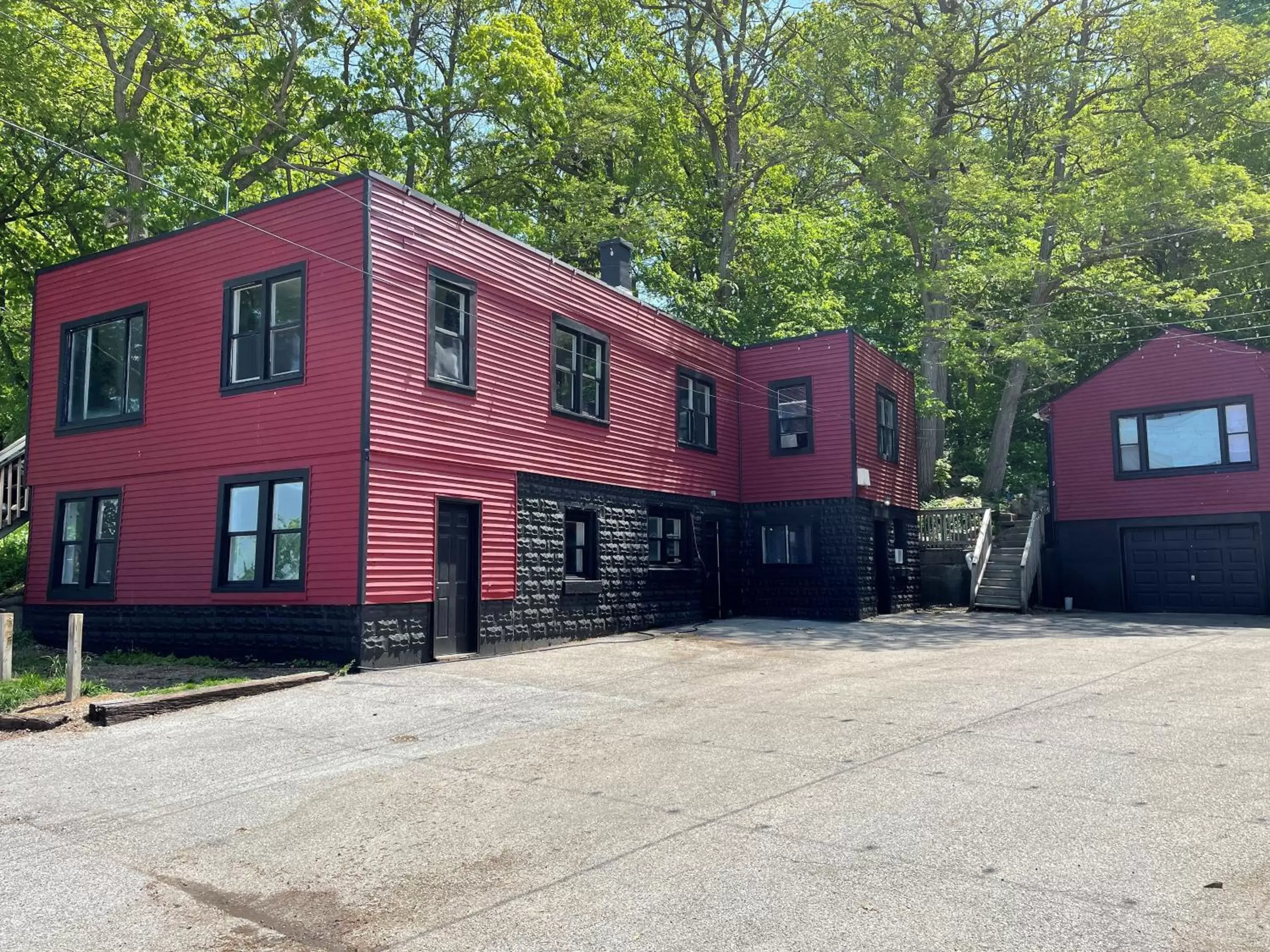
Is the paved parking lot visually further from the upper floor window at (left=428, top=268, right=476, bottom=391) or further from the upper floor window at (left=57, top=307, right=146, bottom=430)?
the upper floor window at (left=57, top=307, right=146, bottom=430)

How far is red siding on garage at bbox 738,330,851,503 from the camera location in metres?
21.8

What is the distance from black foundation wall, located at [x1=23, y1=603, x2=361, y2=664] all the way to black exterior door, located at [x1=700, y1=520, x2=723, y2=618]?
10.1 metres

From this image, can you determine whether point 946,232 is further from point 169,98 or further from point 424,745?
point 424,745

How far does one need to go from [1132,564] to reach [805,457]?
10417 millimetres

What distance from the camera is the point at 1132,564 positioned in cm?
2561

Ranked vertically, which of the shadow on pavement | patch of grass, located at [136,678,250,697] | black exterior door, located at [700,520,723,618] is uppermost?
black exterior door, located at [700,520,723,618]

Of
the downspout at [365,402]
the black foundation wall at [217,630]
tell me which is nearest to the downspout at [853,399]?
the downspout at [365,402]

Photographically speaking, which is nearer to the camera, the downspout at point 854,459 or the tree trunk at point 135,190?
the downspout at point 854,459

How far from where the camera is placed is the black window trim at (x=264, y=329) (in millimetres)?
13812

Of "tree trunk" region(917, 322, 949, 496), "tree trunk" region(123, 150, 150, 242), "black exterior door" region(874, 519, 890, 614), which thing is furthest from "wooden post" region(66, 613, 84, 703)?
"tree trunk" region(917, 322, 949, 496)

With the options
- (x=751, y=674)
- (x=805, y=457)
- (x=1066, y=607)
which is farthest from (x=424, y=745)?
(x=1066, y=607)

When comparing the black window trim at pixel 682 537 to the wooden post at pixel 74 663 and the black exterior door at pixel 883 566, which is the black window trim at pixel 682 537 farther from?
the wooden post at pixel 74 663

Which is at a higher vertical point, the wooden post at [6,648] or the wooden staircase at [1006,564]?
the wooden staircase at [1006,564]

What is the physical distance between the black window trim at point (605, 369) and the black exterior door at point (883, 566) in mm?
8569
